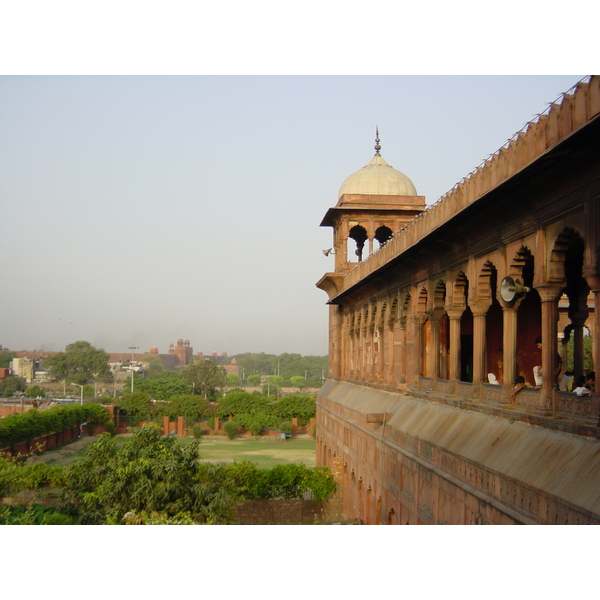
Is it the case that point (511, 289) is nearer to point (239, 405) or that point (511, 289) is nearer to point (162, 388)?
point (239, 405)

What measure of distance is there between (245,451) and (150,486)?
40.7 metres

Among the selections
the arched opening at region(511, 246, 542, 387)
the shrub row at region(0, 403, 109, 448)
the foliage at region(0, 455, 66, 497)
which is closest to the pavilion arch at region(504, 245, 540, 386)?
the arched opening at region(511, 246, 542, 387)

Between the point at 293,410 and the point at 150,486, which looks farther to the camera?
the point at 293,410

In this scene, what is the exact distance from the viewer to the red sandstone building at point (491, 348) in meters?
8.55

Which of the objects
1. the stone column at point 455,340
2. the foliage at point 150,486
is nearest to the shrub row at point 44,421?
the foliage at point 150,486

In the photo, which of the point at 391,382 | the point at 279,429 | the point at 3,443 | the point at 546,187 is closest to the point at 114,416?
the point at 279,429

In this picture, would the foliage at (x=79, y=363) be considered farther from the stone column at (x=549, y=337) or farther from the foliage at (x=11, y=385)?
the stone column at (x=549, y=337)

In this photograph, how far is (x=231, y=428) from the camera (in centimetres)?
6588

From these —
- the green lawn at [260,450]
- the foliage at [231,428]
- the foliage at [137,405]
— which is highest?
the foliage at [137,405]

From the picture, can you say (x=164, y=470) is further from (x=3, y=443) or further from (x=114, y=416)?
(x=114, y=416)

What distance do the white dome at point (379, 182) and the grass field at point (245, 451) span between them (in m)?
18.7

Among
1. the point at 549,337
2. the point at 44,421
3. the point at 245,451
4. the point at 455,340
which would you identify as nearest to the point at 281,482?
the point at 455,340

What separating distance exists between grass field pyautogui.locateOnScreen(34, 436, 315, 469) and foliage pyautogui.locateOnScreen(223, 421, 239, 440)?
20.5 inches

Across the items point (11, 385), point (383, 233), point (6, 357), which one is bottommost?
point (11, 385)
